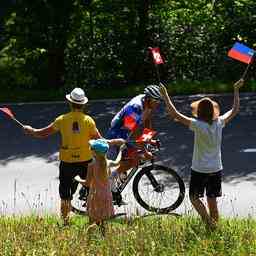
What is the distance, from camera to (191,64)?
2197 centimetres

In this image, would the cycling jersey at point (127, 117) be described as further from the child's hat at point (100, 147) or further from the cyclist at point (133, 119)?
the child's hat at point (100, 147)

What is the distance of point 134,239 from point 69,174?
191 centimetres

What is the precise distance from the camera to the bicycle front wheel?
8.59 m

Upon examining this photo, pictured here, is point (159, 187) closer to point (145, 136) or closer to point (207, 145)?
point (145, 136)

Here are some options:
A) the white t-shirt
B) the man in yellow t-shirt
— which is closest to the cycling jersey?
the man in yellow t-shirt

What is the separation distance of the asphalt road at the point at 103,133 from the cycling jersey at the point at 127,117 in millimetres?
910

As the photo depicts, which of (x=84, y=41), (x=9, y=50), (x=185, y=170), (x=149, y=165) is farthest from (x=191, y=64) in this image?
(x=149, y=165)

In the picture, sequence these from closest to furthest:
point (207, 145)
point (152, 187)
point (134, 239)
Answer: point (134, 239) < point (207, 145) < point (152, 187)

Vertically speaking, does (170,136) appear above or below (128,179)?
below

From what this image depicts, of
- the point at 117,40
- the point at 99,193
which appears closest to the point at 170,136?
the point at 99,193

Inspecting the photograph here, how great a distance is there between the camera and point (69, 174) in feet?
25.6

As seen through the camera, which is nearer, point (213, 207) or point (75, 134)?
point (213, 207)

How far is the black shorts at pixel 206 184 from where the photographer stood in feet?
23.5

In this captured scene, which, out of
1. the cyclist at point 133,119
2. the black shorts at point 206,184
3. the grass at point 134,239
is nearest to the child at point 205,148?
the black shorts at point 206,184
